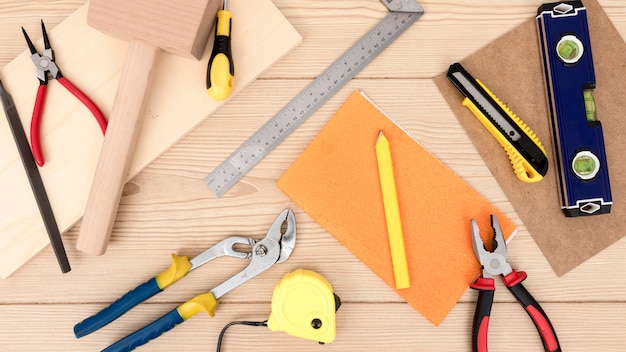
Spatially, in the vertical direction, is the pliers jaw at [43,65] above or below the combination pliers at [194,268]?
above

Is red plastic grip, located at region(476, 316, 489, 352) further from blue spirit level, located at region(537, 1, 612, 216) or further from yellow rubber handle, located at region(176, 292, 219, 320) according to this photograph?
yellow rubber handle, located at region(176, 292, 219, 320)

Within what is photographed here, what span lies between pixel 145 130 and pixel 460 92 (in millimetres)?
478

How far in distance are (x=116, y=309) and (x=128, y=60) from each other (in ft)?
1.17

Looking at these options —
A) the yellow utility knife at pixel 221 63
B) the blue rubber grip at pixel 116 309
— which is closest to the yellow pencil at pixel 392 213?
the yellow utility knife at pixel 221 63

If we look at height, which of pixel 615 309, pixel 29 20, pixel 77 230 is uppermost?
pixel 29 20

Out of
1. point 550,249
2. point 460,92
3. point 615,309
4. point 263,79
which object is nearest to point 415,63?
point 460,92

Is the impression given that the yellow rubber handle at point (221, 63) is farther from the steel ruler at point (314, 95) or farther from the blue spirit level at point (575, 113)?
the blue spirit level at point (575, 113)

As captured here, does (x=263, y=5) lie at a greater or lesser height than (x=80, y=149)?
greater

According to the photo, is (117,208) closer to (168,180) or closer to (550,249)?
(168,180)

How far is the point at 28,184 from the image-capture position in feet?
2.45

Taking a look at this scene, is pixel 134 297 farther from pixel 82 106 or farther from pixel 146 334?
pixel 82 106

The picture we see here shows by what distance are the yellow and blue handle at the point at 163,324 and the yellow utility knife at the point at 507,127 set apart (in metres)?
0.49

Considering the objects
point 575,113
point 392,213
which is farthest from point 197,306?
point 575,113

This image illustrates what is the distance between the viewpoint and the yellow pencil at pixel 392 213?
0.77m
